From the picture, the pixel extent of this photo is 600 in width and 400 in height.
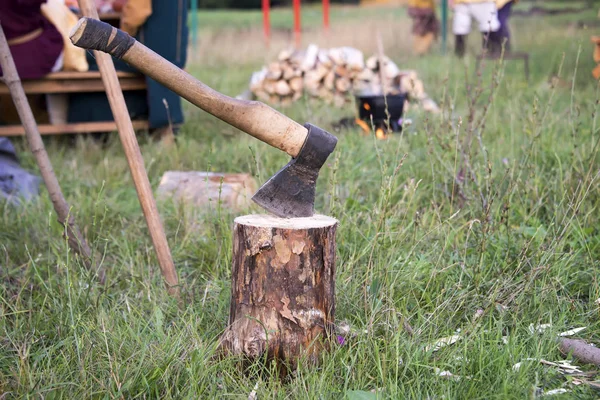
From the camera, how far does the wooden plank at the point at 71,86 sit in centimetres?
538

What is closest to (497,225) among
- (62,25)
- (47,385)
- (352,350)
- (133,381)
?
(352,350)

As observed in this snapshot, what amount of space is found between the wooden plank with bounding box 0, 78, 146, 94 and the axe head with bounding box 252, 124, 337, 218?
3.43 metres

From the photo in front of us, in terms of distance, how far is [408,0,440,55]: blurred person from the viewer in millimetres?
11547

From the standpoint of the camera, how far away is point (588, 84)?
730 cm

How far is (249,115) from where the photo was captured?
2.27 meters

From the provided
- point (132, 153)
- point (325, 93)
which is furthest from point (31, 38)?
point (325, 93)

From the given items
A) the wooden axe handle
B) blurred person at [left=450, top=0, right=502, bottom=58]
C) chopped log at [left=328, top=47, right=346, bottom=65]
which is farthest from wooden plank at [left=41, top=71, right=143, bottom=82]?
blurred person at [left=450, top=0, right=502, bottom=58]

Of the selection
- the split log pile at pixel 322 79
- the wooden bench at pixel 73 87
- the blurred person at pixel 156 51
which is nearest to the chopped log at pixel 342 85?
the split log pile at pixel 322 79

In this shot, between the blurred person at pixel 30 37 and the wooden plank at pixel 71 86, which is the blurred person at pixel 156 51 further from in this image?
the blurred person at pixel 30 37

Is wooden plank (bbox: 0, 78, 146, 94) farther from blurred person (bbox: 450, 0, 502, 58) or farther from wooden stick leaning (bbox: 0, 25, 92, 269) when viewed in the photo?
blurred person (bbox: 450, 0, 502, 58)

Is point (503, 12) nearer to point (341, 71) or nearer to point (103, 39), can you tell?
point (341, 71)

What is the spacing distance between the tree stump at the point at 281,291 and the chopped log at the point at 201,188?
1433 millimetres

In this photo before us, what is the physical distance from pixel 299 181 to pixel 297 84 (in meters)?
5.35

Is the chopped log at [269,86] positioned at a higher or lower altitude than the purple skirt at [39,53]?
lower
